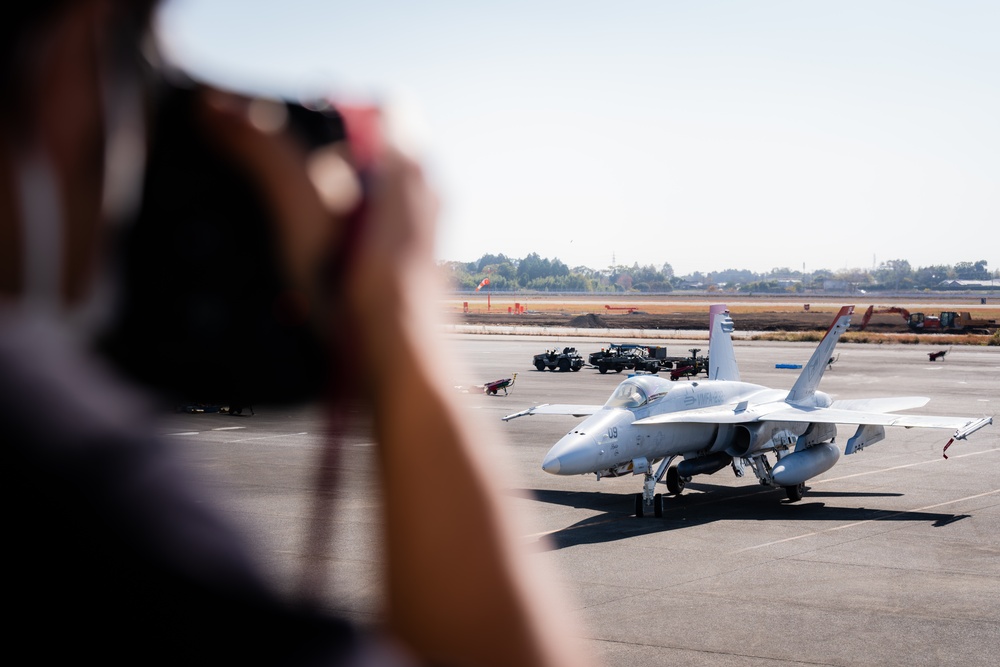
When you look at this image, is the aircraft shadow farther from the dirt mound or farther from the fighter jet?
the dirt mound

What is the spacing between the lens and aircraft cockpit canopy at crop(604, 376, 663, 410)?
26.4 metres

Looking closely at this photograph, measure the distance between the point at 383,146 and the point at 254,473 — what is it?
31675 millimetres

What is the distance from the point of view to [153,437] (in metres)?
1.15

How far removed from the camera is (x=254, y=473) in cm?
3178

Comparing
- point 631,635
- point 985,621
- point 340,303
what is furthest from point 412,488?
point 985,621

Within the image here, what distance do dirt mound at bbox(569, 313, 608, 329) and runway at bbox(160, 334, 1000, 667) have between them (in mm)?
84462

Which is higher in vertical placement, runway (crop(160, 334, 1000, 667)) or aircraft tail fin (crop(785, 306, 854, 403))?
aircraft tail fin (crop(785, 306, 854, 403))

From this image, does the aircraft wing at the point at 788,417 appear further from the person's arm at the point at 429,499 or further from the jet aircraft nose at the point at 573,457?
the person's arm at the point at 429,499

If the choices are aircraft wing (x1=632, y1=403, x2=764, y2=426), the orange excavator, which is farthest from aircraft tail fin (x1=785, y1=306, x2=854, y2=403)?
the orange excavator

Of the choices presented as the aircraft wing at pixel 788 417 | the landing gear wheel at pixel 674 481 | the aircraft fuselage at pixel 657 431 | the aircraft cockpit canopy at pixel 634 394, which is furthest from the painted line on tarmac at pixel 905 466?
the aircraft cockpit canopy at pixel 634 394

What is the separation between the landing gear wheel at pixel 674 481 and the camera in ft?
93.9

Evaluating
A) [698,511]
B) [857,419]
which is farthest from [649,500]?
[857,419]

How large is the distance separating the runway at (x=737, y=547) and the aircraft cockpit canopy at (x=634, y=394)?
2.99 metres

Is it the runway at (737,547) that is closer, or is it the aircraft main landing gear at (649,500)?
the runway at (737,547)
